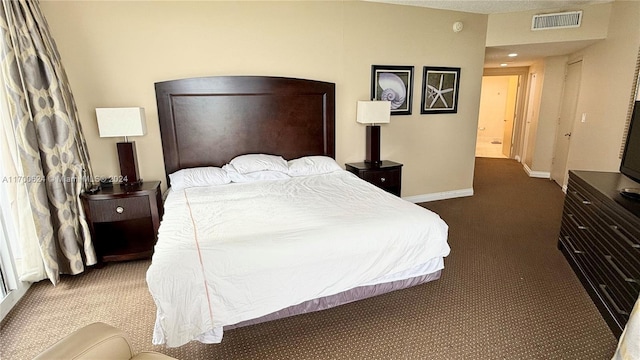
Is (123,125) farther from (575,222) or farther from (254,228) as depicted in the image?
(575,222)

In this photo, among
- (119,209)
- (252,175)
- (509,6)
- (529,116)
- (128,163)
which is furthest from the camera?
(529,116)

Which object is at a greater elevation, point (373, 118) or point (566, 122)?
point (373, 118)

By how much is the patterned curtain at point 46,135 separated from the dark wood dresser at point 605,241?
381cm

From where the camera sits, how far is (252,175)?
3.27 meters

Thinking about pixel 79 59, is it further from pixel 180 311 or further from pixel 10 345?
pixel 180 311

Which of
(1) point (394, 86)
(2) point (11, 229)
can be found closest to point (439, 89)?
(1) point (394, 86)

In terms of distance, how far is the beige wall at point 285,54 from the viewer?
3.02 m

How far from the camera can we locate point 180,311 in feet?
5.45

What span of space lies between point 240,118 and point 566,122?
17.3 feet

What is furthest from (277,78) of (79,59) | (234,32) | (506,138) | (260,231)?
(506,138)

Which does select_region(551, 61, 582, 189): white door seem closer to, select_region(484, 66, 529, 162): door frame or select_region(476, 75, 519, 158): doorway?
select_region(484, 66, 529, 162): door frame

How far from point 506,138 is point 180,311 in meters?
8.77

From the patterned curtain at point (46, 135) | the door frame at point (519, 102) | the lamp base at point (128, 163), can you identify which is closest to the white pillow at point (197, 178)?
the lamp base at point (128, 163)

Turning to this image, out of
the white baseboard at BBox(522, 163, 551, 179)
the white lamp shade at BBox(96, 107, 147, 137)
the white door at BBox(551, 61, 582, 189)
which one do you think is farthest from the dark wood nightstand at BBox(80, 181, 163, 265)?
the white baseboard at BBox(522, 163, 551, 179)
